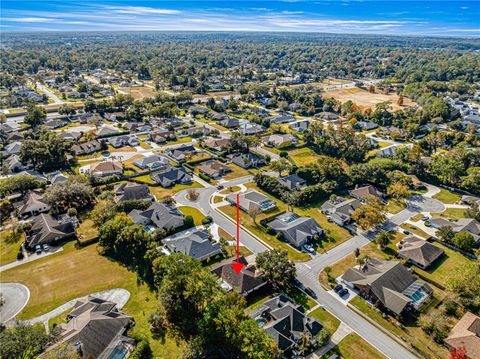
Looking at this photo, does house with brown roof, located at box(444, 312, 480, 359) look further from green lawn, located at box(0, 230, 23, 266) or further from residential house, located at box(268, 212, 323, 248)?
green lawn, located at box(0, 230, 23, 266)

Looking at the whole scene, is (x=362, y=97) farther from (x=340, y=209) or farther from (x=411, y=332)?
(x=411, y=332)

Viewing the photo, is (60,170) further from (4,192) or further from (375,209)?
(375,209)

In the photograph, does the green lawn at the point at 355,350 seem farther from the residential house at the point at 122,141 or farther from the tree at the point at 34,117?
the tree at the point at 34,117

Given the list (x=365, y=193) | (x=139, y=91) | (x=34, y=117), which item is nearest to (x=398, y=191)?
(x=365, y=193)

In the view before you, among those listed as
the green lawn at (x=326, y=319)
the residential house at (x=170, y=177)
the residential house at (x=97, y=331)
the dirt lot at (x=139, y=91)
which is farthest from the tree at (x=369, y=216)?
the dirt lot at (x=139, y=91)

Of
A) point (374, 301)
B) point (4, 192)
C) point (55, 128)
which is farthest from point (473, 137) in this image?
point (55, 128)
